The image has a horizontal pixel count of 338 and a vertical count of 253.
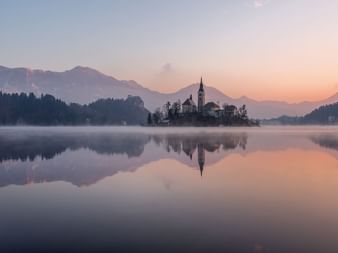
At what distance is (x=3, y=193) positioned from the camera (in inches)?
742

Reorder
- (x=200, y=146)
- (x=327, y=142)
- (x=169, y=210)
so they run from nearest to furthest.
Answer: (x=169, y=210) < (x=200, y=146) < (x=327, y=142)

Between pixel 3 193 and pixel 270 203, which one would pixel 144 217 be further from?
pixel 3 193

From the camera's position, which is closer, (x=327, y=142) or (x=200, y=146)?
(x=200, y=146)

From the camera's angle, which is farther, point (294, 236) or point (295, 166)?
point (295, 166)

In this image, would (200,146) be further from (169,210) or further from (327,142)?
(169,210)

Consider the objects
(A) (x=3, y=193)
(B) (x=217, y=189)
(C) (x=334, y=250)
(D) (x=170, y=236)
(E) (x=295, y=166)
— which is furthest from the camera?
(E) (x=295, y=166)

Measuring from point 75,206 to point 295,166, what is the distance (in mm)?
21346

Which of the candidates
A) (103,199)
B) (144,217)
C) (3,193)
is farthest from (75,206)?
(3,193)

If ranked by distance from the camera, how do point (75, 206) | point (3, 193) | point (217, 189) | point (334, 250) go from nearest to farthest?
point (334, 250) < point (75, 206) < point (3, 193) < point (217, 189)

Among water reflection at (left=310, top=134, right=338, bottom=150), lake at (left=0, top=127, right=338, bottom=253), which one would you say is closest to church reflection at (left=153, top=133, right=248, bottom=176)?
lake at (left=0, top=127, right=338, bottom=253)

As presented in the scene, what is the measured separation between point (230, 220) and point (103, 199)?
22.0 feet

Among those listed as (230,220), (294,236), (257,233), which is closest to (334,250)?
(294,236)

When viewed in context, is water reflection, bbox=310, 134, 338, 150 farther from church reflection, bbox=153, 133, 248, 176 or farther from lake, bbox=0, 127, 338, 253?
lake, bbox=0, 127, 338, 253

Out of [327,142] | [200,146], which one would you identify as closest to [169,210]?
[200,146]
